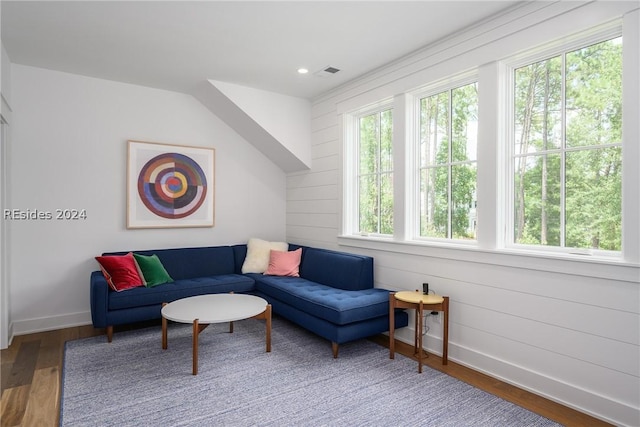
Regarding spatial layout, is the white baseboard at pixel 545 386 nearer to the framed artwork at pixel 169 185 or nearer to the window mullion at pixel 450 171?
the window mullion at pixel 450 171

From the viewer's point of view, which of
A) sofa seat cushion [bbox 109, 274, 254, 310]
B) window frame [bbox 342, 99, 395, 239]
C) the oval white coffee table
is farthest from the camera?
window frame [bbox 342, 99, 395, 239]

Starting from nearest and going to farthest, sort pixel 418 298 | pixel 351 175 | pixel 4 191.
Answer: pixel 418 298 → pixel 4 191 → pixel 351 175

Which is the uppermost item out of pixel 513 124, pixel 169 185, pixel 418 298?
pixel 513 124

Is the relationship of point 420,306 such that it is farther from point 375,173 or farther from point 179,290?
point 179,290

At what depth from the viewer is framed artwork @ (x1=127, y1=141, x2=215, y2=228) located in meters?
4.27

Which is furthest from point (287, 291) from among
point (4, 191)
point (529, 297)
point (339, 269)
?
point (4, 191)

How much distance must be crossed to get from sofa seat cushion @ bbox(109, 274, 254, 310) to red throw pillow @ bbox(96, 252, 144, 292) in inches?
3.4

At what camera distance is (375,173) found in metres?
4.07

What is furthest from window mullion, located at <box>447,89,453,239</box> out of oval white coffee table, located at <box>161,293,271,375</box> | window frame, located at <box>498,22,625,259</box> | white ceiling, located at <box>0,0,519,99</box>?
oval white coffee table, located at <box>161,293,271,375</box>

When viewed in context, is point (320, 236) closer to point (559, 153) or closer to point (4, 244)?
point (559, 153)

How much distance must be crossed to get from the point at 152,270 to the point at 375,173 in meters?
2.58

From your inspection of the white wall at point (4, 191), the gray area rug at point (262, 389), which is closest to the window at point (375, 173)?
the gray area rug at point (262, 389)

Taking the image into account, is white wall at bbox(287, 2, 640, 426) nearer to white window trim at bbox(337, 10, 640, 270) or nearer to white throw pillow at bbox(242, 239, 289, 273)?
white window trim at bbox(337, 10, 640, 270)

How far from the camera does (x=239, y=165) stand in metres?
Answer: 5.00
